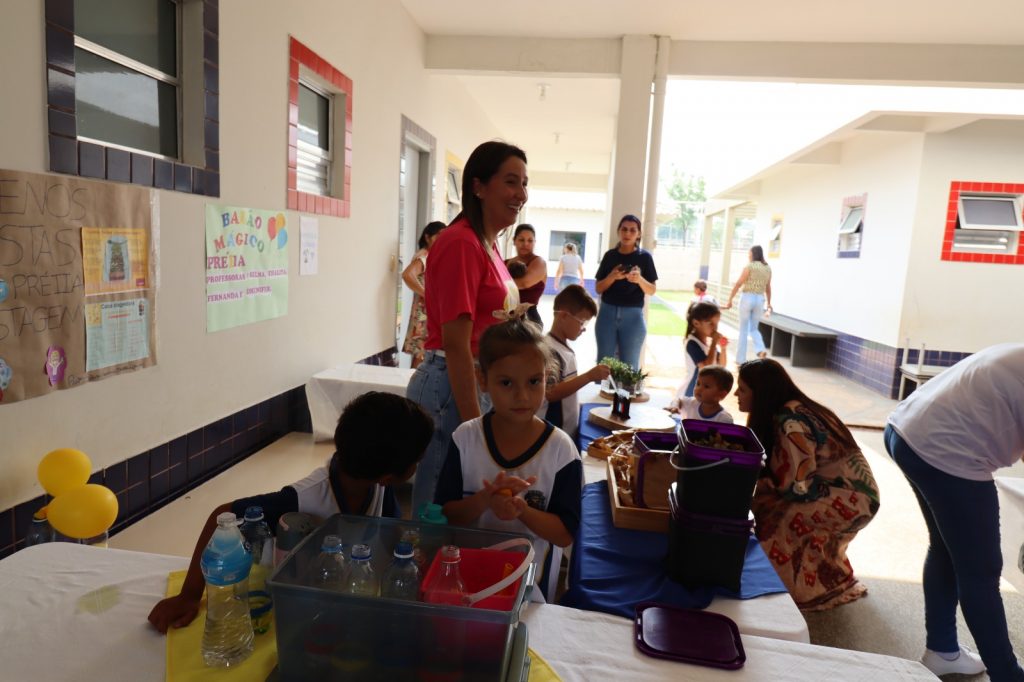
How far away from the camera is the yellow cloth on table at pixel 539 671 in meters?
1.06

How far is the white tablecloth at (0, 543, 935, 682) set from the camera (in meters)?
1.05

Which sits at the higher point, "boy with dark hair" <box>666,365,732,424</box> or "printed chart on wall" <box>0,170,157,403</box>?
"printed chart on wall" <box>0,170,157,403</box>

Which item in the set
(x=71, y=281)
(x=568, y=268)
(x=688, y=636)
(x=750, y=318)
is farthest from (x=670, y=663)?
(x=568, y=268)

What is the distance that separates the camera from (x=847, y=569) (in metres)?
2.77

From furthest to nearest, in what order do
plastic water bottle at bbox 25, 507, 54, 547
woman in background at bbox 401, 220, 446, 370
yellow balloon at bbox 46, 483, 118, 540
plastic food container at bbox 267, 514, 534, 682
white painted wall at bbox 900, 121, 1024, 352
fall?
1. white painted wall at bbox 900, 121, 1024, 352
2. woman in background at bbox 401, 220, 446, 370
3. plastic water bottle at bbox 25, 507, 54, 547
4. yellow balloon at bbox 46, 483, 118, 540
5. plastic food container at bbox 267, 514, 534, 682

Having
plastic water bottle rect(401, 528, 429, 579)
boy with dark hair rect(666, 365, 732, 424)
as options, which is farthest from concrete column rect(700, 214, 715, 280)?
plastic water bottle rect(401, 528, 429, 579)

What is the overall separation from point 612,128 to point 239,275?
7839 millimetres

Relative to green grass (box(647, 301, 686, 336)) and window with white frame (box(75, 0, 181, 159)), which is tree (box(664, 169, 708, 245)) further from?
window with white frame (box(75, 0, 181, 159))

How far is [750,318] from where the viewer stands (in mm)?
9047

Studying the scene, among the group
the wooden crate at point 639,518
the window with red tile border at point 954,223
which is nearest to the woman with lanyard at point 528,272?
the wooden crate at point 639,518

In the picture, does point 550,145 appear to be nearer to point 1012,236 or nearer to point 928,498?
point 1012,236

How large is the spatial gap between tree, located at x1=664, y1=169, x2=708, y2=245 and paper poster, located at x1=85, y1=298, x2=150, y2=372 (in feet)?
111

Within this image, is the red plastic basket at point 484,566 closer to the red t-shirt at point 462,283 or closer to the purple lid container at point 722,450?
the purple lid container at point 722,450

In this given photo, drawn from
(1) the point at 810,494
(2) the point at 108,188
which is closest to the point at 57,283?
(2) the point at 108,188
